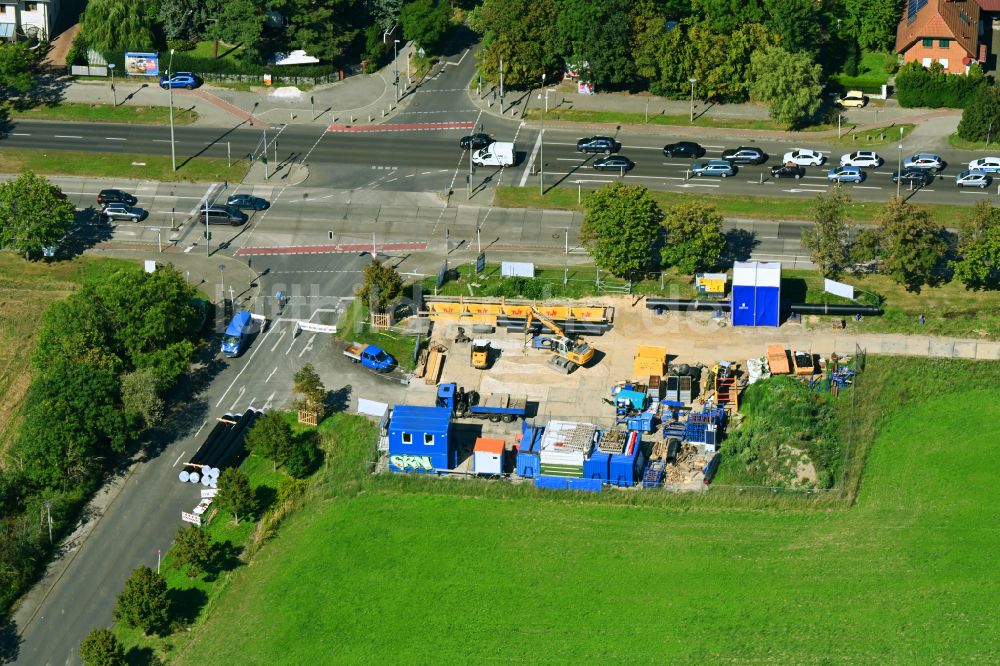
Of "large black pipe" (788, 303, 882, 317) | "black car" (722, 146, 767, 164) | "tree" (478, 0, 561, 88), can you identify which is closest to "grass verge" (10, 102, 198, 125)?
"tree" (478, 0, 561, 88)

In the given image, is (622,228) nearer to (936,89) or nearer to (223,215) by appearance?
(223,215)

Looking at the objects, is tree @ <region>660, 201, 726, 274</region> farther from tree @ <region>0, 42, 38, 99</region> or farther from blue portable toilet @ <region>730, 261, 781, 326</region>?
tree @ <region>0, 42, 38, 99</region>

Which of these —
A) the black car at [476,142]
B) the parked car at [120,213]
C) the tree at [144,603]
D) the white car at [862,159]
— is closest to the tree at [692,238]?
the white car at [862,159]

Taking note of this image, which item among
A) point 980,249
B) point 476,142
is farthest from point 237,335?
point 980,249

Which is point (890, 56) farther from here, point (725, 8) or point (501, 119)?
point (501, 119)

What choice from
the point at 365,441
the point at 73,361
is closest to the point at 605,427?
the point at 365,441
